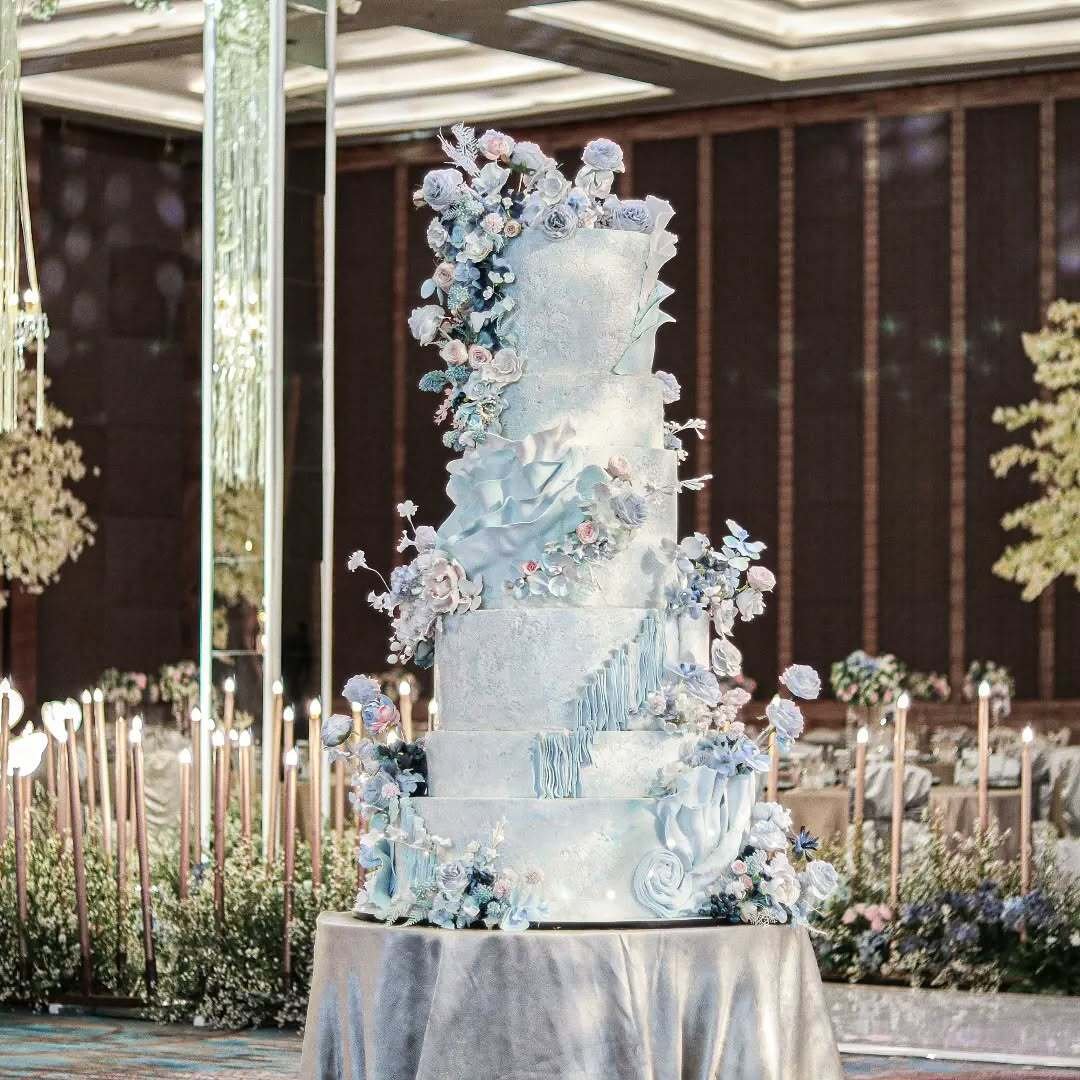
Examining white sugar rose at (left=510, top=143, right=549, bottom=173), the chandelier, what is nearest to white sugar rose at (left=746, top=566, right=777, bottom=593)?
white sugar rose at (left=510, top=143, right=549, bottom=173)

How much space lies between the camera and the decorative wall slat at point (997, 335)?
1217 cm

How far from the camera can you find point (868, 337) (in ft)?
41.1

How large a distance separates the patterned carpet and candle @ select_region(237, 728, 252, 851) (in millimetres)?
789

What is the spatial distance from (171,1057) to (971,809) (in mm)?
4106

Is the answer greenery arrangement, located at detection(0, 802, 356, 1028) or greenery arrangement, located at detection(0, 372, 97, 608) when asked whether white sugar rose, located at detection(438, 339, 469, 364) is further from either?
greenery arrangement, located at detection(0, 372, 97, 608)

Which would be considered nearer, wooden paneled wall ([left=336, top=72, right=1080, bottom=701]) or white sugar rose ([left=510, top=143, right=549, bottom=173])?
white sugar rose ([left=510, top=143, right=549, bottom=173])

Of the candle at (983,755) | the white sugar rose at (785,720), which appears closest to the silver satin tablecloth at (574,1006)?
the white sugar rose at (785,720)

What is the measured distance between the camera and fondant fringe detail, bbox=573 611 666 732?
179 inches

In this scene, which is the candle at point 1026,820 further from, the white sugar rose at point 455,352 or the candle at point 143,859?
the white sugar rose at point 455,352

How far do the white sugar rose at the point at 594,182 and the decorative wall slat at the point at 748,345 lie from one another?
807 centimetres

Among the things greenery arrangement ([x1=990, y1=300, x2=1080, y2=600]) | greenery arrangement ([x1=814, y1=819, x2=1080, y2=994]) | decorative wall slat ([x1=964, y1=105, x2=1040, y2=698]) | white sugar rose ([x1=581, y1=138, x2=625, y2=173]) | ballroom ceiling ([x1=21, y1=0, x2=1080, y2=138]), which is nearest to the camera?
white sugar rose ([x1=581, y1=138, x2=625, y2=173])

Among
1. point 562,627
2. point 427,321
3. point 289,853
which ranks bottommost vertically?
point 289,853

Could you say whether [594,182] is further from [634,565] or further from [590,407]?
[634,565]

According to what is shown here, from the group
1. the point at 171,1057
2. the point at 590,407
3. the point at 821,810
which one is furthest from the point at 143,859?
the point at 590,407
